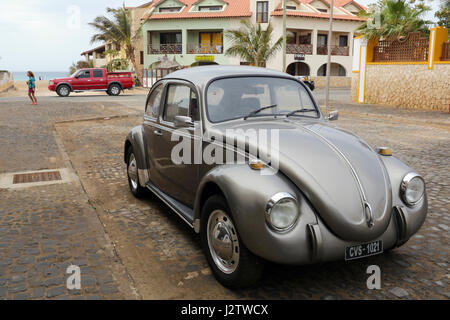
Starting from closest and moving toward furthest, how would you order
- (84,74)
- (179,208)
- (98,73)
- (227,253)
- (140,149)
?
1. (227,253)
2. (179,208)
3. (140,149)
4. (84,74)
5. (98,73)

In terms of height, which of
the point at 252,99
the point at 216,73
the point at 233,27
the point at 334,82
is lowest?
the point at 252,99

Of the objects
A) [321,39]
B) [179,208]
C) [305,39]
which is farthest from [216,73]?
[321,39]

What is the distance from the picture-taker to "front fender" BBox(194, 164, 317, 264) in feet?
9.26

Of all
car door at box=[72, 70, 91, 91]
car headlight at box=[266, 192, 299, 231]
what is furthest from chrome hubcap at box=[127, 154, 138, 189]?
car door at box=[72, 70, 91, 91]

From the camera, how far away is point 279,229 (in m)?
2.84

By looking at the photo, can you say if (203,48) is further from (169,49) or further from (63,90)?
(63,90)

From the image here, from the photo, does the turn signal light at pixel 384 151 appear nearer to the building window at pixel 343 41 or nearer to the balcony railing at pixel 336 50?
the balcony railing at pixel 336 50

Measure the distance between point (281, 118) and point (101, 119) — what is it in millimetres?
12597

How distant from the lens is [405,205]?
3.31 m

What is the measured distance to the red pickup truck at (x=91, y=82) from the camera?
29156 millimetres

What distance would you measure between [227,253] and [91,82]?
29.2 metres

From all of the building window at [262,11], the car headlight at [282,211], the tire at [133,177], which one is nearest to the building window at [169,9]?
the building window at [262,11]
